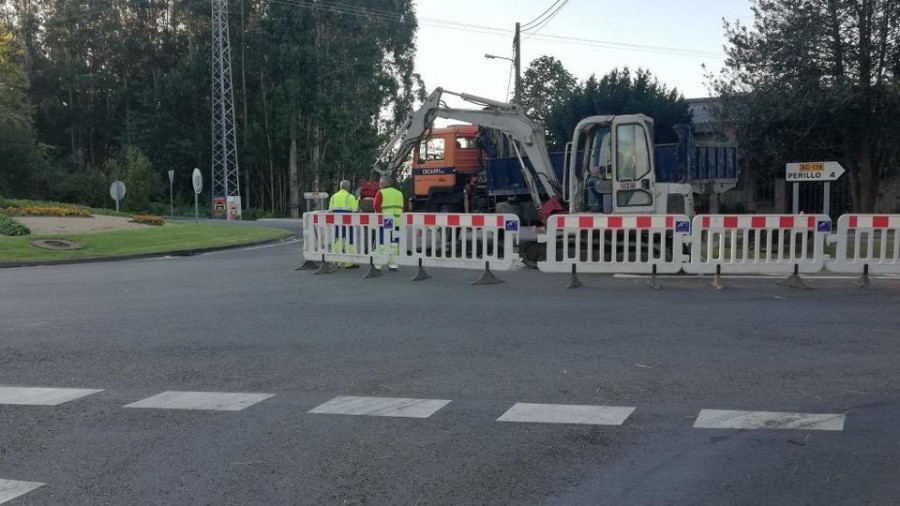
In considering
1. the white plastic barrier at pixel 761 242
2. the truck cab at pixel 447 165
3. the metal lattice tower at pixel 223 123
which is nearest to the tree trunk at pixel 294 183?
the metal lattice tower at pixel 223 123

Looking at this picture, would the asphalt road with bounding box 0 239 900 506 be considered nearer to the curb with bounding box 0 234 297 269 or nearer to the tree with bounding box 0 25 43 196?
the curb with bounding box 0 234 297 269

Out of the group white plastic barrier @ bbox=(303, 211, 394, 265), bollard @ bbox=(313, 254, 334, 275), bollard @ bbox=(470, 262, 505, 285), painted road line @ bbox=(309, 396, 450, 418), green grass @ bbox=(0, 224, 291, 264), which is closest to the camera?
painted road line @ bbox=(309, 396, 450, 418)

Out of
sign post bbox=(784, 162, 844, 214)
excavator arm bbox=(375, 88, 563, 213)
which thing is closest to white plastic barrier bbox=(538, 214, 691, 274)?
excavator arm bbox=(375, 88, 563, 213)

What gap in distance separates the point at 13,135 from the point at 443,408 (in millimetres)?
59183

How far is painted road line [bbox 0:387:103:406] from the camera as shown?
6.45 metres

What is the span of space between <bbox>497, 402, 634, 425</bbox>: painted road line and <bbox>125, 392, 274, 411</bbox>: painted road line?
191 cm

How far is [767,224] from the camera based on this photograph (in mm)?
13492

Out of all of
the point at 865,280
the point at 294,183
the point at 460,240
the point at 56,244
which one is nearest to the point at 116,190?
the point at 56,244

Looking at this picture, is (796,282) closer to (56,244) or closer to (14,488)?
(14,488)

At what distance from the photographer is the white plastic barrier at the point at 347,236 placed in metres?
15.6

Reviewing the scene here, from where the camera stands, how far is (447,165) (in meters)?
24.7

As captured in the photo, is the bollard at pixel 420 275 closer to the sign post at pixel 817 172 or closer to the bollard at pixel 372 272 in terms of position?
the bollard at pixel 372 272

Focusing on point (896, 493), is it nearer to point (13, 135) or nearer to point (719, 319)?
point (719, 319)

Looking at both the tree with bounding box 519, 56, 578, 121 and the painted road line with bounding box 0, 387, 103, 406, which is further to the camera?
the tree with bounding box 519, 56, 578, 121
